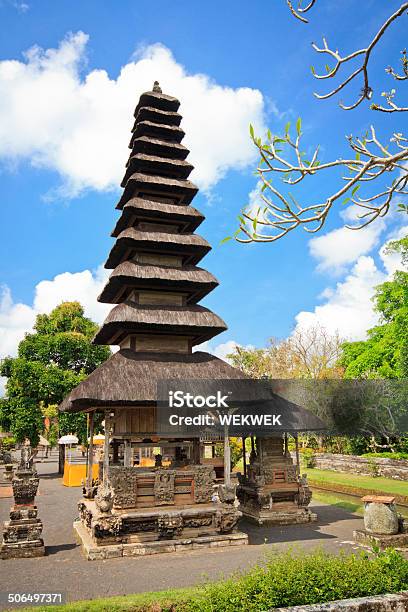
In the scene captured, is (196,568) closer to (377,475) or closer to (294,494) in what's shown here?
(294,494)

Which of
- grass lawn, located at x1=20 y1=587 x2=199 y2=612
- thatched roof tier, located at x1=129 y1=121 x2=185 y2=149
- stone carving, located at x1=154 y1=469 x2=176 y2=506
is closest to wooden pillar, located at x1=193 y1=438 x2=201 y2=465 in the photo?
stone carving, located at x1=154 y1=469 x2=176 y2=506

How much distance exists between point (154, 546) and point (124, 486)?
1790 mm

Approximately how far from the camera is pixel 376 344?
41.0 meters

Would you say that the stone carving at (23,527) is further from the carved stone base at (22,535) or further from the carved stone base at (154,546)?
the carved stone base at (154,546)

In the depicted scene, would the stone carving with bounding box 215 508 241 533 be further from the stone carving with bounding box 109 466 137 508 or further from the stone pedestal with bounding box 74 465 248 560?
the stone carving with bounding box 109 466 137 508

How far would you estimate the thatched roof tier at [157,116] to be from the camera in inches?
763

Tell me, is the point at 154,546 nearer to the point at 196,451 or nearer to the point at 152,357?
the point at 196,451

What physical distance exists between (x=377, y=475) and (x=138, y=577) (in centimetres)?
2057

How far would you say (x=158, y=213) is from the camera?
17547mm

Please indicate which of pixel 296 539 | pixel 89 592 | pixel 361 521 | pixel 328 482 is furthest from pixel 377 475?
pixel 89 592

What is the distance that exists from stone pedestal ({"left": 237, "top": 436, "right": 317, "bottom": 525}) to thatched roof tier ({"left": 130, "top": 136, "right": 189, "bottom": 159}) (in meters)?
11.6

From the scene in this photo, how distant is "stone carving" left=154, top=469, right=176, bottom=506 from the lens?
45.8ft

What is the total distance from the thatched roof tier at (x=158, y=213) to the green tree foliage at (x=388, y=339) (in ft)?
68.3

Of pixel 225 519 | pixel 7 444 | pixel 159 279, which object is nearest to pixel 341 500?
pixel 225 519
